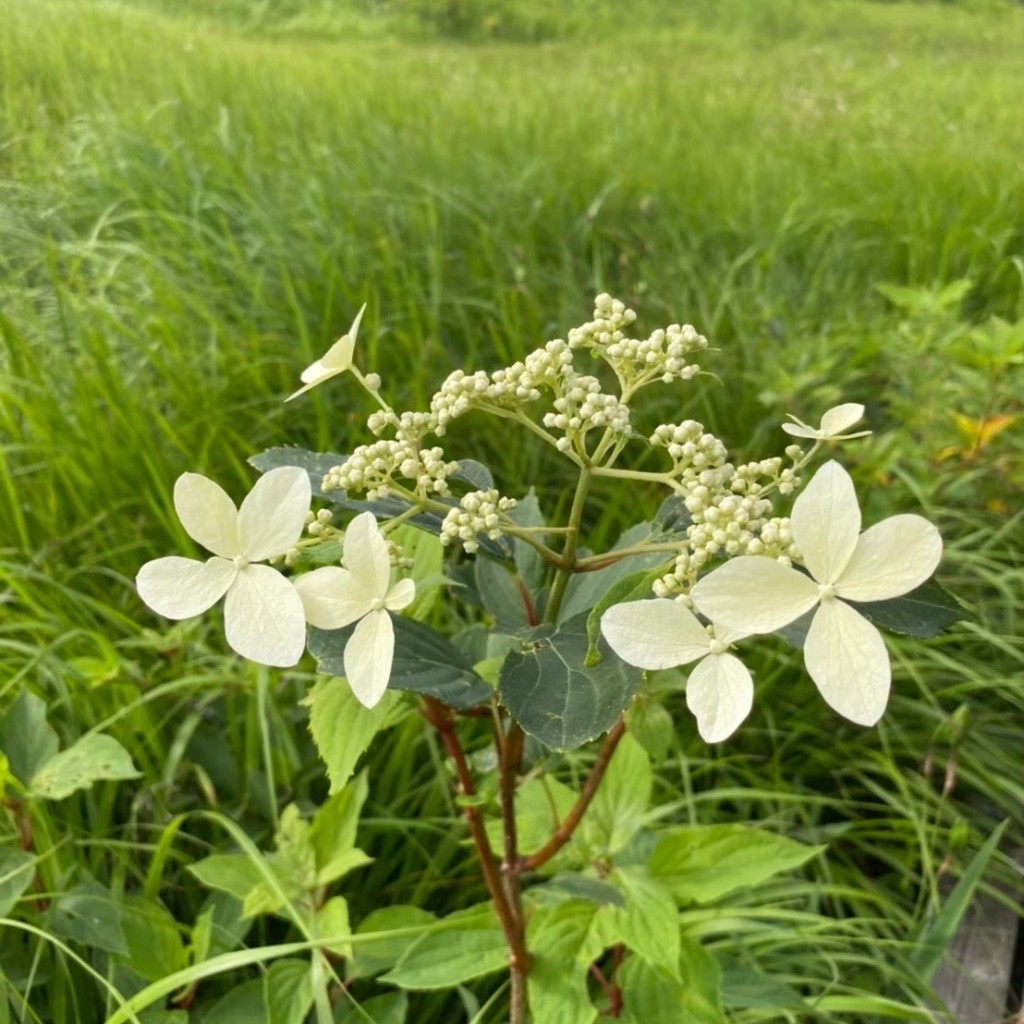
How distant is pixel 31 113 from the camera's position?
210 centimetres

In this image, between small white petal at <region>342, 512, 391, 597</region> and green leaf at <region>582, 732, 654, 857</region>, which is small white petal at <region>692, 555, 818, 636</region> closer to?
small white petal at <region>342, 512, 391, 597</region>

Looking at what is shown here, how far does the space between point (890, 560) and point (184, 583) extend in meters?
0.29

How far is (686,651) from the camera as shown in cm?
→ 39

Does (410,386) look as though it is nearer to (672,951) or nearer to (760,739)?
(760,739)

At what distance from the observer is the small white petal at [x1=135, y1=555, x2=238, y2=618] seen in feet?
1.35

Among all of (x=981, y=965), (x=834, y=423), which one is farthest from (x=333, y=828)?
(x=981, y=965)

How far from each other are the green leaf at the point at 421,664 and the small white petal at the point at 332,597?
1.9 inches

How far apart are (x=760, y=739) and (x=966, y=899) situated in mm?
350

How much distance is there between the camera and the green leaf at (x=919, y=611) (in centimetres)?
43

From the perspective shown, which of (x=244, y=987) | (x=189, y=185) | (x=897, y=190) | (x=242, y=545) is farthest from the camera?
(x=897, y=190)

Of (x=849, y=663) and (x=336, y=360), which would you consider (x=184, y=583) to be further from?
(x=849, y=663)

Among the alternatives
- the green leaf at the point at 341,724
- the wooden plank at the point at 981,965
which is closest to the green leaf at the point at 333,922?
the green leaf at the point at 341,724

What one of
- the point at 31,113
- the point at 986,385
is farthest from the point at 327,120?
the point at 986,385

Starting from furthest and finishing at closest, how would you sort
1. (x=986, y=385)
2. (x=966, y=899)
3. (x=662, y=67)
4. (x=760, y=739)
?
(x=662, y=67) → (x=986, y=385) → (x=760, y=739) → (x=966, y=899)
